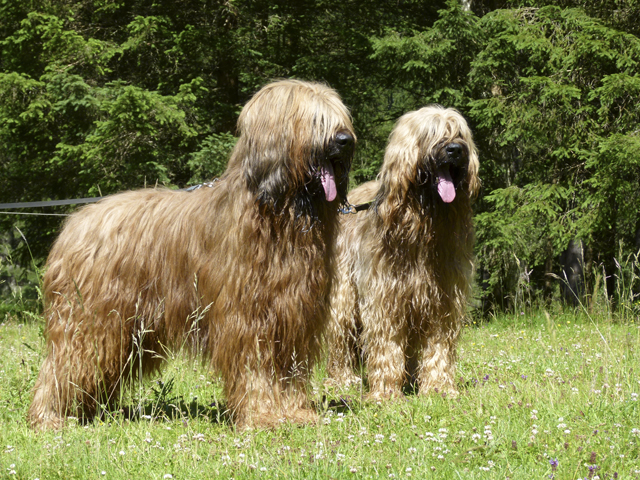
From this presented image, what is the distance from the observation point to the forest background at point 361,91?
952 centimetres

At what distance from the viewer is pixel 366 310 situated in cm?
528

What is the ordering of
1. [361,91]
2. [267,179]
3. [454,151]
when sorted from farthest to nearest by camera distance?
[361,91] < [454,151] < [267,179]

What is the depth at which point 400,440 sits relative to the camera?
3475 mm

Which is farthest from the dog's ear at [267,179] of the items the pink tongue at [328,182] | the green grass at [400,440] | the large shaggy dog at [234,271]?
the green grass at [400,440]

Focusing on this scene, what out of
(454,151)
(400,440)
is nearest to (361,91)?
(454,151)

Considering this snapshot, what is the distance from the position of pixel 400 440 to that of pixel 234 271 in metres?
1.31

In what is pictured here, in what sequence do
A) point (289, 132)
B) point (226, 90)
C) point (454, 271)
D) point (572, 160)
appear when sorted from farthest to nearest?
point (226, 90) < point (572, 160) < point (454, 271) < point (289, 132)

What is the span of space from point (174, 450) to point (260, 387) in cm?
60

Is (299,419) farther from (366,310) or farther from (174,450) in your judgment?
(366,310)

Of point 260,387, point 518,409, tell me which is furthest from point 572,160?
point 260,387

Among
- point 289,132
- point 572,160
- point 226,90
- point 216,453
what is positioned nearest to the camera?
point 216,453

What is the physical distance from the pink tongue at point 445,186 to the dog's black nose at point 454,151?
109mm

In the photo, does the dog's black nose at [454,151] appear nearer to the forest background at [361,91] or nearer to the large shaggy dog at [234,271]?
the large shaggy dog at [234,271]

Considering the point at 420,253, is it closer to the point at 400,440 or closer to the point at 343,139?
the point at 343,139
